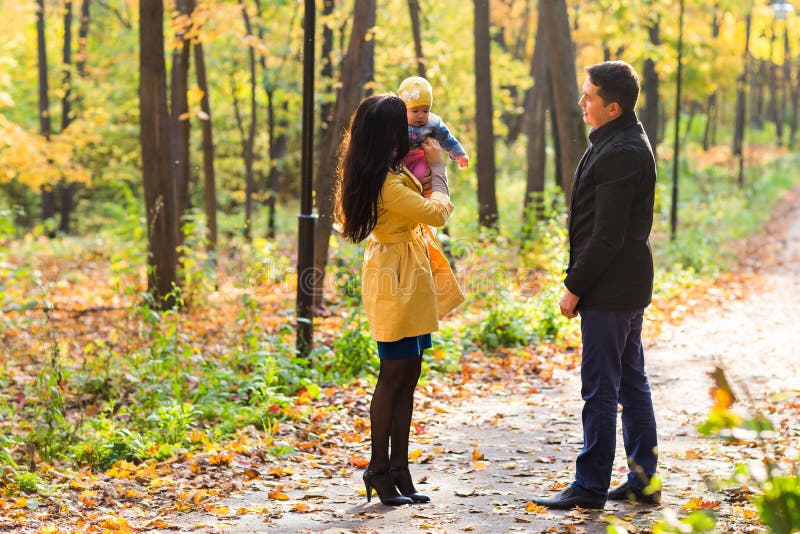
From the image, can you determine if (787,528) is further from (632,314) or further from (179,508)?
(179,508)

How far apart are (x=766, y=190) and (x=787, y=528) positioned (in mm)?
31138

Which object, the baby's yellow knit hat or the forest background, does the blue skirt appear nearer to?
the baby's yellow knit hat

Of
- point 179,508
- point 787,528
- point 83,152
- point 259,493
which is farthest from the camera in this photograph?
point 83,152

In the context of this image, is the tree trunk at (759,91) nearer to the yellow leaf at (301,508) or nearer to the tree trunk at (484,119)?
the tree trunk at (484,119)

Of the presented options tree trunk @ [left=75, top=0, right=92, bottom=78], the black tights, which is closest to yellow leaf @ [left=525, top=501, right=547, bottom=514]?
the black tights

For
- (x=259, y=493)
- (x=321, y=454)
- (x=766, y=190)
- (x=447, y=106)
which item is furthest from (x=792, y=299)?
(x=766, y=190)

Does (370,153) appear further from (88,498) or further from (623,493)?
(88,498)

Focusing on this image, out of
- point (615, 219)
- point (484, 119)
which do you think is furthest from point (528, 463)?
point (484, 119)

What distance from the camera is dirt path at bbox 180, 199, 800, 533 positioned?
14.7 ft

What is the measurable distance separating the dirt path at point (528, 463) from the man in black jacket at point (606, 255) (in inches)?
15.1

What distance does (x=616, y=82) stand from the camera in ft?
14.2

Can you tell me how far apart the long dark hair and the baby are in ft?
0.66

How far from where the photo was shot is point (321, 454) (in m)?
6.08

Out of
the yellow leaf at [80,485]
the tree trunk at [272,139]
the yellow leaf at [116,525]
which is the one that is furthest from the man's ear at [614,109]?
the tree trunk at [272,139]
